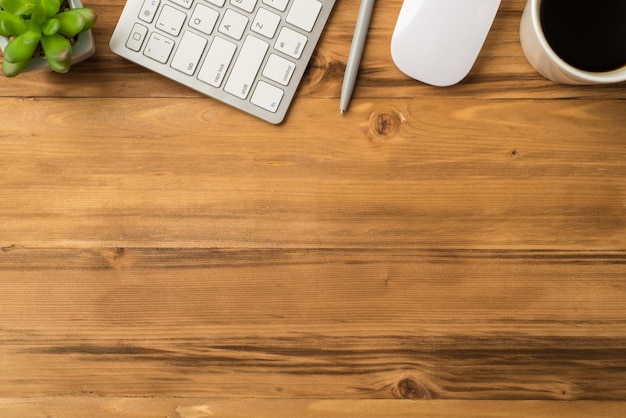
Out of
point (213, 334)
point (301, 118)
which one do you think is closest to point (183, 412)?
point (213, 334)

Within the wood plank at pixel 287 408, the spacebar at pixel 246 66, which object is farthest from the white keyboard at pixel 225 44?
the wood plank at pixel 287 408

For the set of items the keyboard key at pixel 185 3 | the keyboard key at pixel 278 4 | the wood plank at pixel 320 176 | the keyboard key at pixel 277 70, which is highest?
the keyboard key at pixel 278 4

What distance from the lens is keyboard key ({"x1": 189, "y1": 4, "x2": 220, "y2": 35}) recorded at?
0.56 metres

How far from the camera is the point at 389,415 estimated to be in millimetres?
582

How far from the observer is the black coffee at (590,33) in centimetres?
53

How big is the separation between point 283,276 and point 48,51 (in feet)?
0.90

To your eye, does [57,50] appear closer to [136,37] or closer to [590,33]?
[136,37]

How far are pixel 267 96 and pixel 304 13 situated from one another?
0.27 feet

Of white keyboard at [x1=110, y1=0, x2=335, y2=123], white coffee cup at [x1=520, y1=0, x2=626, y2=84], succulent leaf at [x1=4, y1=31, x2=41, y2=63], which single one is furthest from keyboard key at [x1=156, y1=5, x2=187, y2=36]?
white coffee cup at [x1=520, y1=0, x2=626, y2=84]

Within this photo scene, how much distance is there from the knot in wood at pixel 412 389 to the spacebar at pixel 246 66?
30 cm

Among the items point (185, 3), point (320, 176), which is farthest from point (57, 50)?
point (320, 176)

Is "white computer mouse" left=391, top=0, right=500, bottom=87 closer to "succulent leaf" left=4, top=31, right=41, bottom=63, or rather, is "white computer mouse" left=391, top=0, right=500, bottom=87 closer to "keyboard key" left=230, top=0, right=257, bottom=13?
"keyboard key" left=230, top=0, right=257, bottom=13

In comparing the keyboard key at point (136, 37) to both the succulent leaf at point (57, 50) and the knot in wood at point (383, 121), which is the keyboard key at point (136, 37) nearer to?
the succulent leaf at point (57, 50)

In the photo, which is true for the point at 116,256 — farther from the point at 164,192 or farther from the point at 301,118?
the point at 301,118
